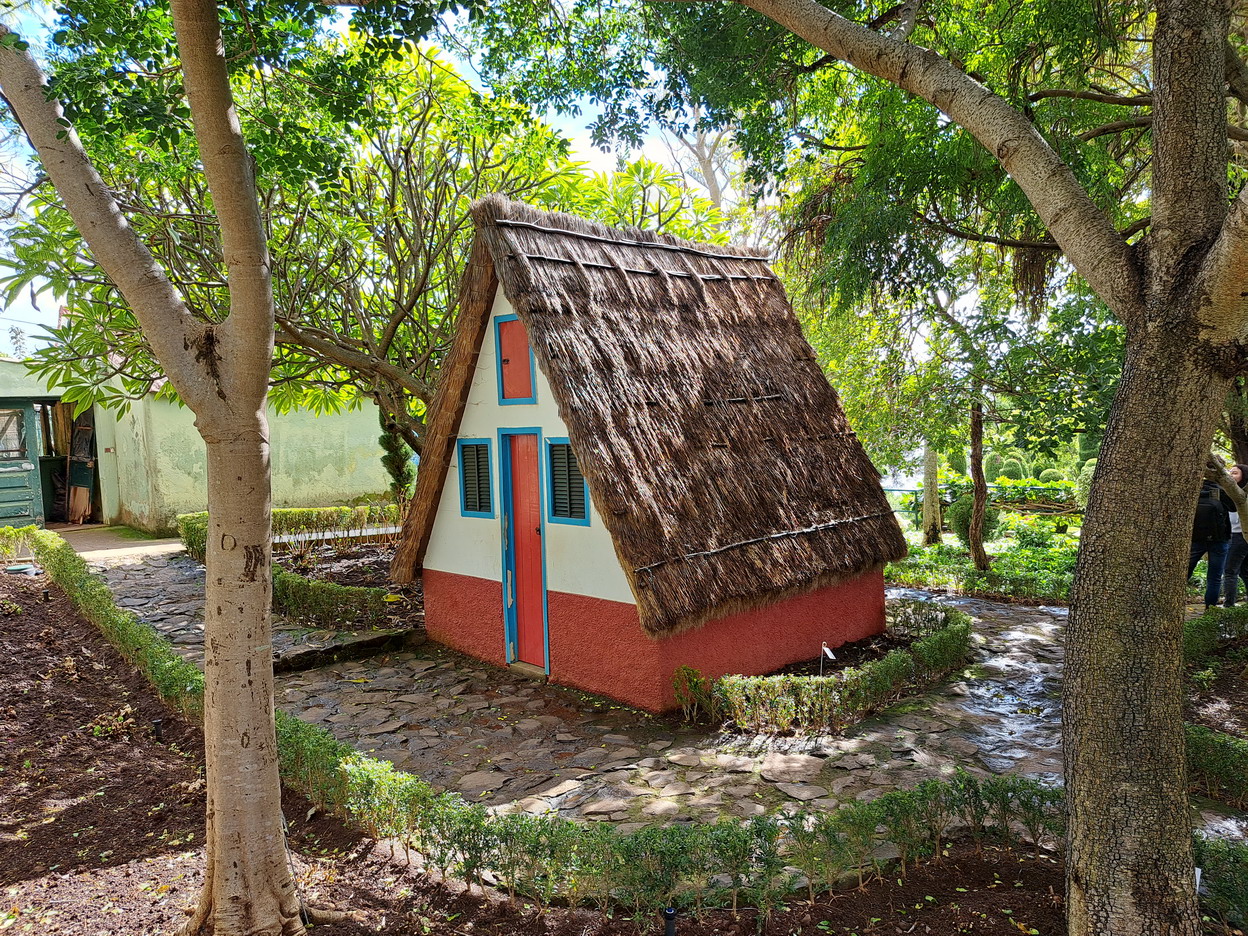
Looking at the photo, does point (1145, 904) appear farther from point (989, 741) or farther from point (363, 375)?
point (363, 375)

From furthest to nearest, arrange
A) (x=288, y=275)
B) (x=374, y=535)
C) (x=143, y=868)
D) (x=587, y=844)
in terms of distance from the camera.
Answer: (x=374, y=535)
(x=288, y=275)
(x=143, y=868)
(x=587, y=844)

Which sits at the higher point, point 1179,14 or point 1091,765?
point 1179,14

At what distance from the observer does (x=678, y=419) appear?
8.61 meters

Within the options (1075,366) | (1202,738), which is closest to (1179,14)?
(1202,738)

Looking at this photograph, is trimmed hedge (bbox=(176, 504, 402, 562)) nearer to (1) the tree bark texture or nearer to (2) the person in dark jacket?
(1) the tree bark texture

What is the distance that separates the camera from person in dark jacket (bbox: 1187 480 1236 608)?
1014cm

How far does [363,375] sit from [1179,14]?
11384 mm

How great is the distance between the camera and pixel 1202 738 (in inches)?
234

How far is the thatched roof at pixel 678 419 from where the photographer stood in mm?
7660

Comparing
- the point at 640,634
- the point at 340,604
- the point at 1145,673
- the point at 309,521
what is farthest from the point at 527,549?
the point at 309,521

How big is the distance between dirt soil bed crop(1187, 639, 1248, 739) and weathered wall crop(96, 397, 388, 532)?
59.1 feet

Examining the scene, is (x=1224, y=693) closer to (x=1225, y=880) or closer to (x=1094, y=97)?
(x=1225, y=880)

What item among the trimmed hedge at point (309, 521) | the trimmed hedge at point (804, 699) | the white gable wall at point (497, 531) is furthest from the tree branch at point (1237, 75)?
the trimmed hedge at point (309, 521)

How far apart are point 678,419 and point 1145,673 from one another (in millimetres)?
5544
